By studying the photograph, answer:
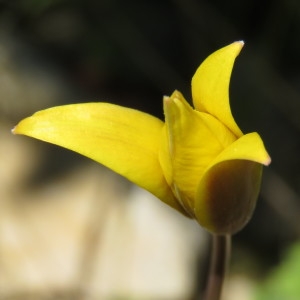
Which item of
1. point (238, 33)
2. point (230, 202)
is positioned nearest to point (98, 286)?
point (238, 33)

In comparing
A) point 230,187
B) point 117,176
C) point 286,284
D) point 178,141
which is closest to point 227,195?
point 230,187

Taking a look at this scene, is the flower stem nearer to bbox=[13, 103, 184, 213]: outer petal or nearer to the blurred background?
bbox=[13, 103, 184, 213]: outer petal

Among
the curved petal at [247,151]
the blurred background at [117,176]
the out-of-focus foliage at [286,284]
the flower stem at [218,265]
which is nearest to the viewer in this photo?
the curved petal at [247,151]

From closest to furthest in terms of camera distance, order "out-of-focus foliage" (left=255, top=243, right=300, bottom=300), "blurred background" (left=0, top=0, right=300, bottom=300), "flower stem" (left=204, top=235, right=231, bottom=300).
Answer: "flower stem" (left=204, top=235, right=231, bottom=300)
"out-of-focus foliage" (left=255, top=243, right=300, bottom=300)
"blurred background" (left=0, top=0, right=300, bottom=300)

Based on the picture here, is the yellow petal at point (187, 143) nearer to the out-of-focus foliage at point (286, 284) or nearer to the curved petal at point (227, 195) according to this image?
the curved petal at point (227, 195)

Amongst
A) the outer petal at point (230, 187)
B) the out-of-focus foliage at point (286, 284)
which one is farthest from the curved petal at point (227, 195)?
the out-of-focus foliage at point (286, 284)

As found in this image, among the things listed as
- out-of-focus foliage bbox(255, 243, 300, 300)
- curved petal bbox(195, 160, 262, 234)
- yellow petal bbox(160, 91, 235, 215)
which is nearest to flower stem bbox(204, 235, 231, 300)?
curved petal bbox(195, 160, 262, 234)

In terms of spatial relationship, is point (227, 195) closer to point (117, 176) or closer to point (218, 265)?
point (218, 265)
